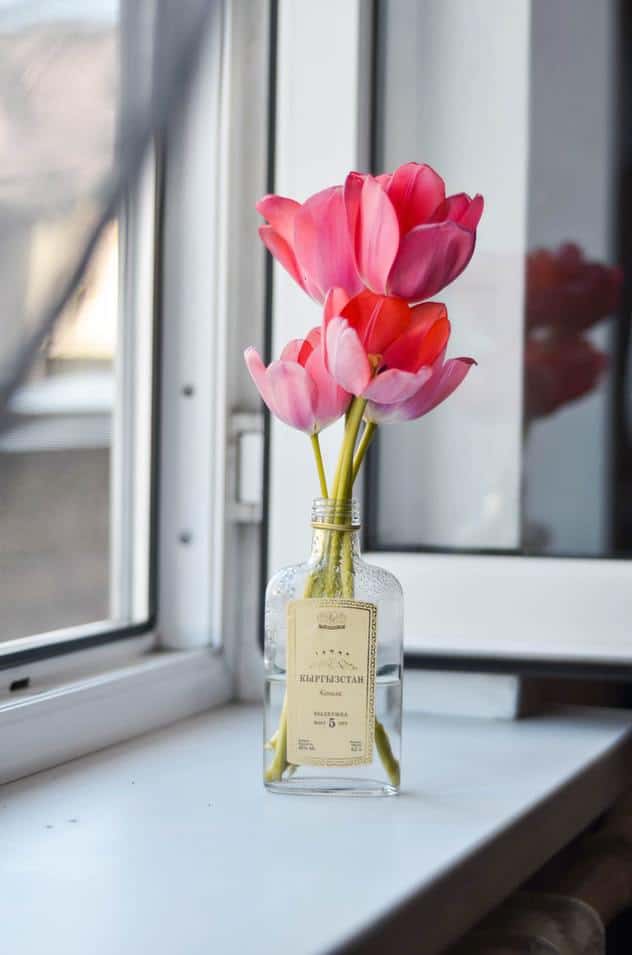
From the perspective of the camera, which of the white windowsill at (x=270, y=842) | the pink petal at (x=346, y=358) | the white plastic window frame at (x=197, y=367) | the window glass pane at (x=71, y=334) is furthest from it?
the white plastic window frame at (x=197, y=367)

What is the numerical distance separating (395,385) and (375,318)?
40 mm

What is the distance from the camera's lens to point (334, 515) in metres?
0.69

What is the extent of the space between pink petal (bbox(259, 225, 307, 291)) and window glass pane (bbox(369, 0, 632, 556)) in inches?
10.0

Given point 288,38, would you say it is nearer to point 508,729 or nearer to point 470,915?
point 508,729

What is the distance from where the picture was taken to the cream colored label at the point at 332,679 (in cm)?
67

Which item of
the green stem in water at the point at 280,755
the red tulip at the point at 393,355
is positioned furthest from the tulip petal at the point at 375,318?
the green stem in water at the point at 280,755

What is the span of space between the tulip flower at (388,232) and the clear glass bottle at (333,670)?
0.43 feet

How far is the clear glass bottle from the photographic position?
675 millimetres

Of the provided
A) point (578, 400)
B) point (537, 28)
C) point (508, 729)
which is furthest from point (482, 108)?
point (508, 729)

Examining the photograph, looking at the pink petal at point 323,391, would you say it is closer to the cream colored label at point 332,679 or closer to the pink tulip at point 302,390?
the pink tulip at point 302,390

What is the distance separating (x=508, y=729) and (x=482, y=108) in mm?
472

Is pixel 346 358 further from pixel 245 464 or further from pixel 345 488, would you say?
pixel 245 464

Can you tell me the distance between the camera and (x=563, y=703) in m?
1.00

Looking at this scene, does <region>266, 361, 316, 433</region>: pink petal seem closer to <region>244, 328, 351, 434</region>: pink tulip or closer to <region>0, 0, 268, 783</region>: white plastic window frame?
<region>244, 328, 351, 434</region>: pink tulip
